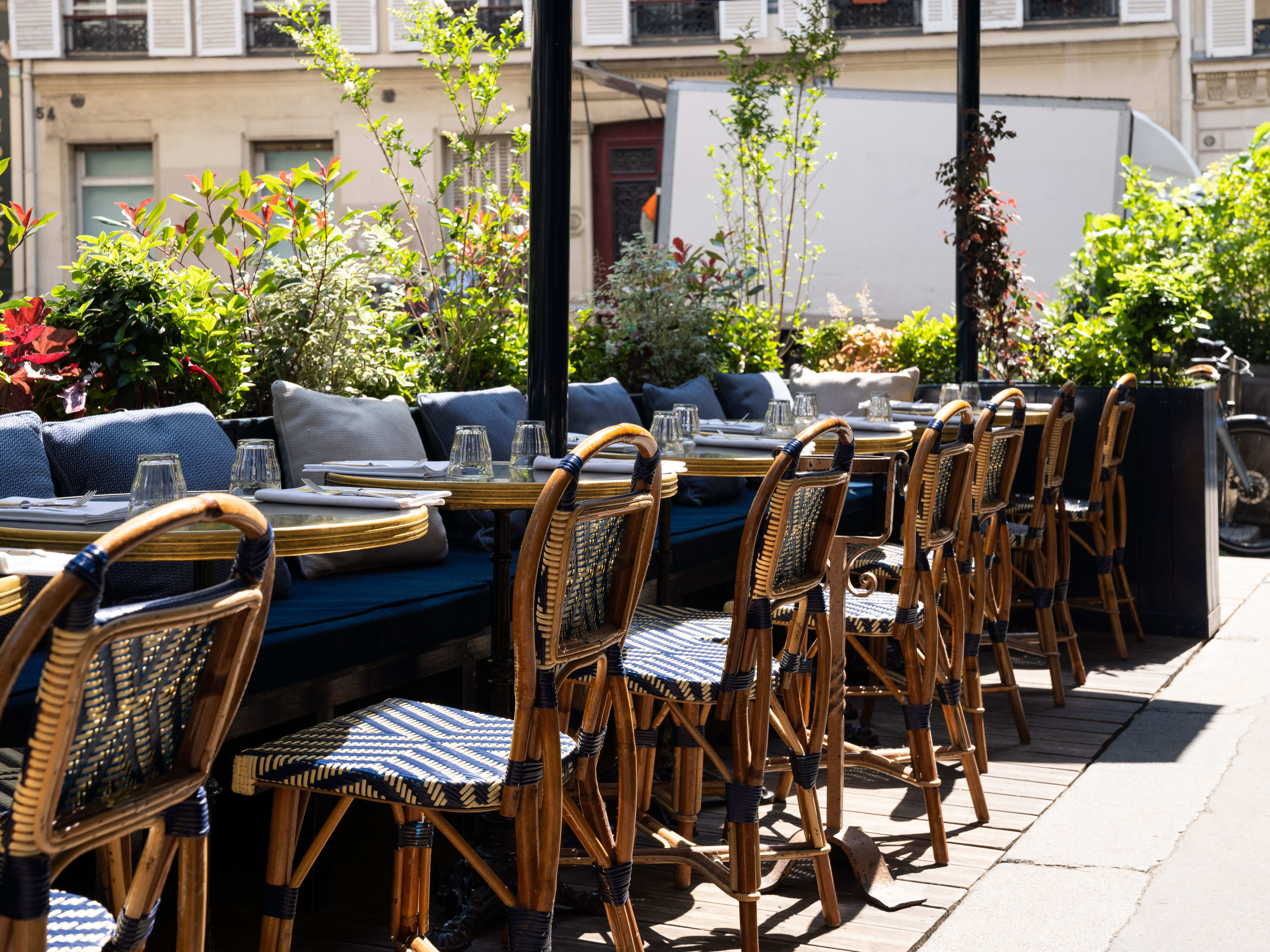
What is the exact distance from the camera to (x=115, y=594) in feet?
9.29

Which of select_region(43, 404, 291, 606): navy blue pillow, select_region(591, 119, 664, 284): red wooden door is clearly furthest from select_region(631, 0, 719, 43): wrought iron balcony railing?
select_region(43, 404, 291, 606): navy blue pillow

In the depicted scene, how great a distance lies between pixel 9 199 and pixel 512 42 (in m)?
14.7

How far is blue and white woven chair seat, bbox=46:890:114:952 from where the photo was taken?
4.41 ft

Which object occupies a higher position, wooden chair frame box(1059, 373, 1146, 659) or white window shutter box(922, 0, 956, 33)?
white window shutter box(922, 0, 956, 33)

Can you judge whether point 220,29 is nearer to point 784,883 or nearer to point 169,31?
point 169,31

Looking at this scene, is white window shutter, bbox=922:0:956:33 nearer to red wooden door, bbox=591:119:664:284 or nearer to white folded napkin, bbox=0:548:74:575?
red wooden door, bbox=591:119:664:284

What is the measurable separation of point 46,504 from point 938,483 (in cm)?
181

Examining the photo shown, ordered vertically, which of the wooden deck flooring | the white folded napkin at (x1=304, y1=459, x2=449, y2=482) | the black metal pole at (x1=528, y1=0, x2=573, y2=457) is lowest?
the wooden deck flooring

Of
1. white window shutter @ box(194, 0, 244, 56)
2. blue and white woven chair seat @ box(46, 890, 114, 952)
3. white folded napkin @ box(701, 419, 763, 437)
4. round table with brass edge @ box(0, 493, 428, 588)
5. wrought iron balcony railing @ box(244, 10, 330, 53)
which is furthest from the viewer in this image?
white window shutter @ box(194, 0, 244, 56)

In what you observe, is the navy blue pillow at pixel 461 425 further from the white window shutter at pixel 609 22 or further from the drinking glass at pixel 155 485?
the white window shutter at pixel 609 22

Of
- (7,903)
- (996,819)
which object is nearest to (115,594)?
(7,903)

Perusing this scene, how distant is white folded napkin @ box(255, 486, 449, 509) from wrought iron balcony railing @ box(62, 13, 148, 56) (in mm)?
17766

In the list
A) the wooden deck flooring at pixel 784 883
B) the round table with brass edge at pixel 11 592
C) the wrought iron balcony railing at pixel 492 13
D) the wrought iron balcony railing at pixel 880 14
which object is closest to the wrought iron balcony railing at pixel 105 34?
the wrought iron balcony railing at pixel 492 13

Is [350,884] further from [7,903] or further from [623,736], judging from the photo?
[7,903]
